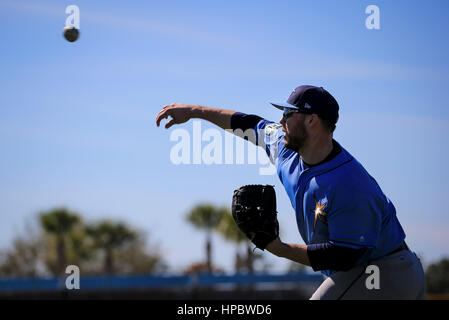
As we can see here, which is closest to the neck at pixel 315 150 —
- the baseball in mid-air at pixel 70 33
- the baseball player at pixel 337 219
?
the baseball player at pixel 337 219

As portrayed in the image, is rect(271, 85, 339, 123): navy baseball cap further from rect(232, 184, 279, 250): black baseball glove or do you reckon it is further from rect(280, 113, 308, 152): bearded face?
rect(232, 184, 279, 250): black baseball glove

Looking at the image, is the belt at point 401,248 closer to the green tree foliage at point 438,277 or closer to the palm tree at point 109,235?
the green tree foliage at point 438,277

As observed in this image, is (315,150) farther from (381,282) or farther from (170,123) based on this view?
(170,123)

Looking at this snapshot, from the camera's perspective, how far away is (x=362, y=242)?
541cm

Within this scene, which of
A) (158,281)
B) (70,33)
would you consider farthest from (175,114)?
(158,281)

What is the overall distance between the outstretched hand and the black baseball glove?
1.22 metres

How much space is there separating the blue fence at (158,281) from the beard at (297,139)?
33.0 metres

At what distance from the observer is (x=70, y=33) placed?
10031mm

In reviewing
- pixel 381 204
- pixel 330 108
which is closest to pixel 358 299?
pixel 381 204

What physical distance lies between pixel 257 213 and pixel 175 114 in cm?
160

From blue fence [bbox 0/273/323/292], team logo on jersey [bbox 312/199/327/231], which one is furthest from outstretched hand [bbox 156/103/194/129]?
blue fence [bbox 0/273/323/292]
